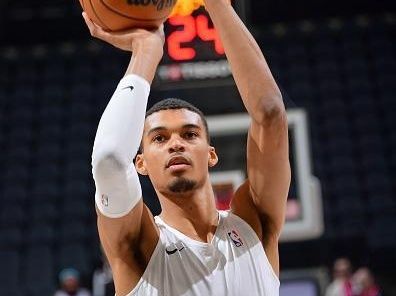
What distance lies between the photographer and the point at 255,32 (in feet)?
37.0

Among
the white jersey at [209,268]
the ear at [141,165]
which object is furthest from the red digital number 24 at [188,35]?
the white jersey at [209,268]

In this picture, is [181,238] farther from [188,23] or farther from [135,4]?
[188,23]

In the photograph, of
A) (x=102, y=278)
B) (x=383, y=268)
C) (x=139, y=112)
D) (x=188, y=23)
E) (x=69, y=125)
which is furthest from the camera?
(x=69, y=125)

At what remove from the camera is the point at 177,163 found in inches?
82.9

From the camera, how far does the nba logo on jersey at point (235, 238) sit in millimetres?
2115

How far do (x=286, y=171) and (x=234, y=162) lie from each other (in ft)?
10.2

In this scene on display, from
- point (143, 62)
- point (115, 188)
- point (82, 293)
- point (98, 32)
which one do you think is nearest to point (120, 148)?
point (115, 188)

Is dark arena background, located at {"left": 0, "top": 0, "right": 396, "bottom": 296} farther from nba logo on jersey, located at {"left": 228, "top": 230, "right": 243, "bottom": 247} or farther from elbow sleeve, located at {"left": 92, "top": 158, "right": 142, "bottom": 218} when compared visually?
elbow sleeve, located at {"left": 92, "top": 158, "right": 142, "bottom": 218}

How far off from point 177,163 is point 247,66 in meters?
0.32

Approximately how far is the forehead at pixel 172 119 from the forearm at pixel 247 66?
7.6 inches

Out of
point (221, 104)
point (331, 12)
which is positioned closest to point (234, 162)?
point (221, 104)

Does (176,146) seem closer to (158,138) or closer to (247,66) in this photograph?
(158,138)

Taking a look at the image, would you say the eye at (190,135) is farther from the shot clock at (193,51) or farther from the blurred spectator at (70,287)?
the blurred spectator at (70,287)

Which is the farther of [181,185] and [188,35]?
[188,35]
